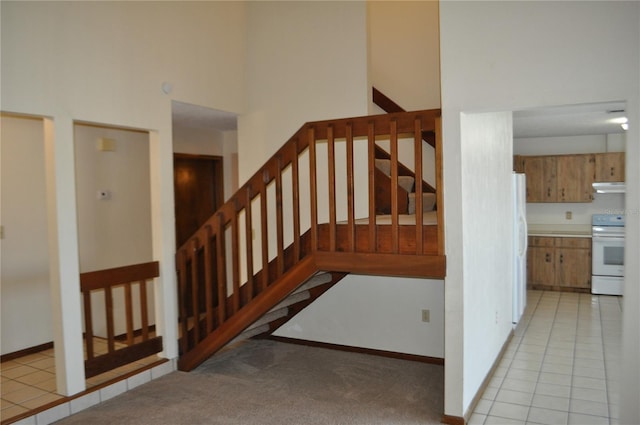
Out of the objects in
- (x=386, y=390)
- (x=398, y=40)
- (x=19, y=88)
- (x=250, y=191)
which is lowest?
(x=386, y=390)

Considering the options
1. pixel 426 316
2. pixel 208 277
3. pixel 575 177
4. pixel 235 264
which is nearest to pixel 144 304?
pixel 208 277

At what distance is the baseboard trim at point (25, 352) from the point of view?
14.6 ft

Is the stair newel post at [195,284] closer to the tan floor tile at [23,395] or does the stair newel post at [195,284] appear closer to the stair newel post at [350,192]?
the tan floor tile at [23,395]

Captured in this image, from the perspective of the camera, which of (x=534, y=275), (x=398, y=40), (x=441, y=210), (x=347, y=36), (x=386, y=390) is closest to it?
(x=441, y=210)

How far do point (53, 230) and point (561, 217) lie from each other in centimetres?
703

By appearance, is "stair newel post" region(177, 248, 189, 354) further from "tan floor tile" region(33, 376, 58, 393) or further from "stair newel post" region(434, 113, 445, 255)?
"stair newel post" region(434, 113, 445, 255)

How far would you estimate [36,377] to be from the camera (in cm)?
401

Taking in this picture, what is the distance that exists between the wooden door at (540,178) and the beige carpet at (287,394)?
4192 millimetres

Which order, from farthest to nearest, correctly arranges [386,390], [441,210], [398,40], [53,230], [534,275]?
1. [534,275]
2. [398,40]
3. [386,390]
4. [53,230]
5. [441,210]

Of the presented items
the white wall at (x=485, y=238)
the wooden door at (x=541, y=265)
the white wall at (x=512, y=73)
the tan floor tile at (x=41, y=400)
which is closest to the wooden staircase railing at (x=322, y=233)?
the white wall at (x=512, y=73)

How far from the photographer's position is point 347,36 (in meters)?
4.71

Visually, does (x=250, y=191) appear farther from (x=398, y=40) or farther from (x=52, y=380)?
(x=398, y=40)

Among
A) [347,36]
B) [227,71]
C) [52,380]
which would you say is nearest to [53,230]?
[52,380]

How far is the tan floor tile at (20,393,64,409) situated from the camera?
3426 mm
